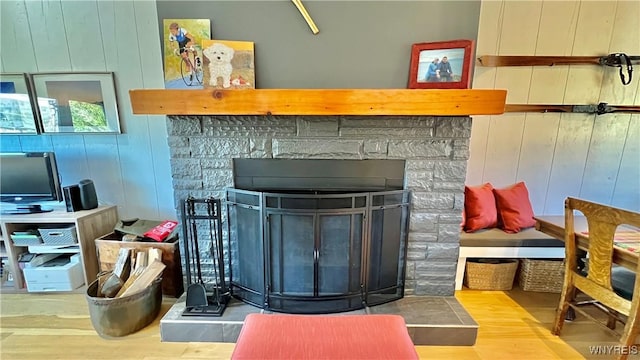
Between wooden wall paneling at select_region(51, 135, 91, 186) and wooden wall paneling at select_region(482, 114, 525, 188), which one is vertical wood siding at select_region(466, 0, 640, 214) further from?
wooden wall paneling at select_region(51, 135, 91, 186)

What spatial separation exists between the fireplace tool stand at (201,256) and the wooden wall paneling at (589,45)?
2.84 meters

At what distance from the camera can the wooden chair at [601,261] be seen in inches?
54.4

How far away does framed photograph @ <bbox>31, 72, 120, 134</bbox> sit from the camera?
7.26ft

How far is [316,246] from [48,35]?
253cm

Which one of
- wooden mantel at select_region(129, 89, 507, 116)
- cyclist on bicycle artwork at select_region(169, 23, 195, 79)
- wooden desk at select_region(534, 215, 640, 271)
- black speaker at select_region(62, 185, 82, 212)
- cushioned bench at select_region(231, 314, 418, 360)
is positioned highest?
cyclist on bicycle artwork at select_region(169, 23, 195, 79)

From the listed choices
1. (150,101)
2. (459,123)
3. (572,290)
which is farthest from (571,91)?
(150,101)

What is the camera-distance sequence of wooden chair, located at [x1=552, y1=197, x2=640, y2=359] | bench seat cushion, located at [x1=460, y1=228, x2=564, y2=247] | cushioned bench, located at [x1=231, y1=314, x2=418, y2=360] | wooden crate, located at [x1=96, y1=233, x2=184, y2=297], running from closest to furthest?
cushioned bench, located at [x1=231, y1=314, x2=418, y2=360]
wooden chair, located at [x1=552, y1=197, x2=640, y2=359]
wooden crate, located at [x1=96, y1=233, x2=184, y2=297]
bench seat cushion, located at [x1=460, y1=228, x2=564, y2=247]

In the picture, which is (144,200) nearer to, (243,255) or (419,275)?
(243,255)

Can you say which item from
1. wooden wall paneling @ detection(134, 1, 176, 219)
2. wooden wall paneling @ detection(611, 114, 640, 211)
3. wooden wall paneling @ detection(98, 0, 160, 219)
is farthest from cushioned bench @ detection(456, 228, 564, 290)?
wooden wall paneling @ detection(98, 0, 160, 219)

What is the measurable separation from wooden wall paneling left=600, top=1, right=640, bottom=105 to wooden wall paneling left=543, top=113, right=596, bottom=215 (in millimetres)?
224

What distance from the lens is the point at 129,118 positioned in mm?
2301

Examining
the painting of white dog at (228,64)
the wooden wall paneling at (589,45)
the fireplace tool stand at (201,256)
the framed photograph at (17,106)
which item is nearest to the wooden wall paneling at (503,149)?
the wooden wall paneling at (589,45)

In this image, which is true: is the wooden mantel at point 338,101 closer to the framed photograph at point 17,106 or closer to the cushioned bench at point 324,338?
the cushioned bench at point 324,338

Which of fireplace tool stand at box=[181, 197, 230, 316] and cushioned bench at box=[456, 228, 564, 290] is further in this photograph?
cushioned bench at box=[456, 228, 564, 290]
